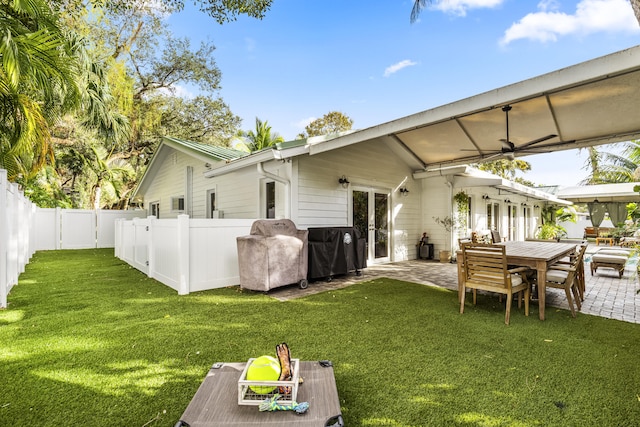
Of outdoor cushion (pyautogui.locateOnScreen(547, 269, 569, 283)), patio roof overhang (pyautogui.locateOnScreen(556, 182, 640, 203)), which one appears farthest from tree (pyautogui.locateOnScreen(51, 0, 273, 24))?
patio roof overhang (pyautogui.locateOnScreen(556, 182, 640, 203))

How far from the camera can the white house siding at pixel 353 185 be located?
22.7 feet

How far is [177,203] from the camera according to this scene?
11859 millimetres

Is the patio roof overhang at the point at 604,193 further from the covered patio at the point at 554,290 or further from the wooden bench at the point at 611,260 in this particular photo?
the wooden bench at the point at 611,260

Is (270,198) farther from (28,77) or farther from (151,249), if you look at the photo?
(28,77)

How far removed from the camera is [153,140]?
16.6 m

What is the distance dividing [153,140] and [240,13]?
39.7 feet

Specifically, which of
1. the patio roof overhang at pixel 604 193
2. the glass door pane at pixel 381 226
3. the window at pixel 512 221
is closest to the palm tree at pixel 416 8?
the glass door pane at pixel 381 226

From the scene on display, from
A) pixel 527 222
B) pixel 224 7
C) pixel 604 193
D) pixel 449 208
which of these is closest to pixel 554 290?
pixel 449 208

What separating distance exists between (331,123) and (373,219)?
15590 mm

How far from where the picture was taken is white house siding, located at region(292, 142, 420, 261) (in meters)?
6.93

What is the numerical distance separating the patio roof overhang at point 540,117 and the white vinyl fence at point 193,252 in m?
2.40

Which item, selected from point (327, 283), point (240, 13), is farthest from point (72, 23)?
point (327, 283)

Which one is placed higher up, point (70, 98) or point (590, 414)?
point (70, 98)

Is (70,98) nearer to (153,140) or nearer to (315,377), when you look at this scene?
(315,377)
